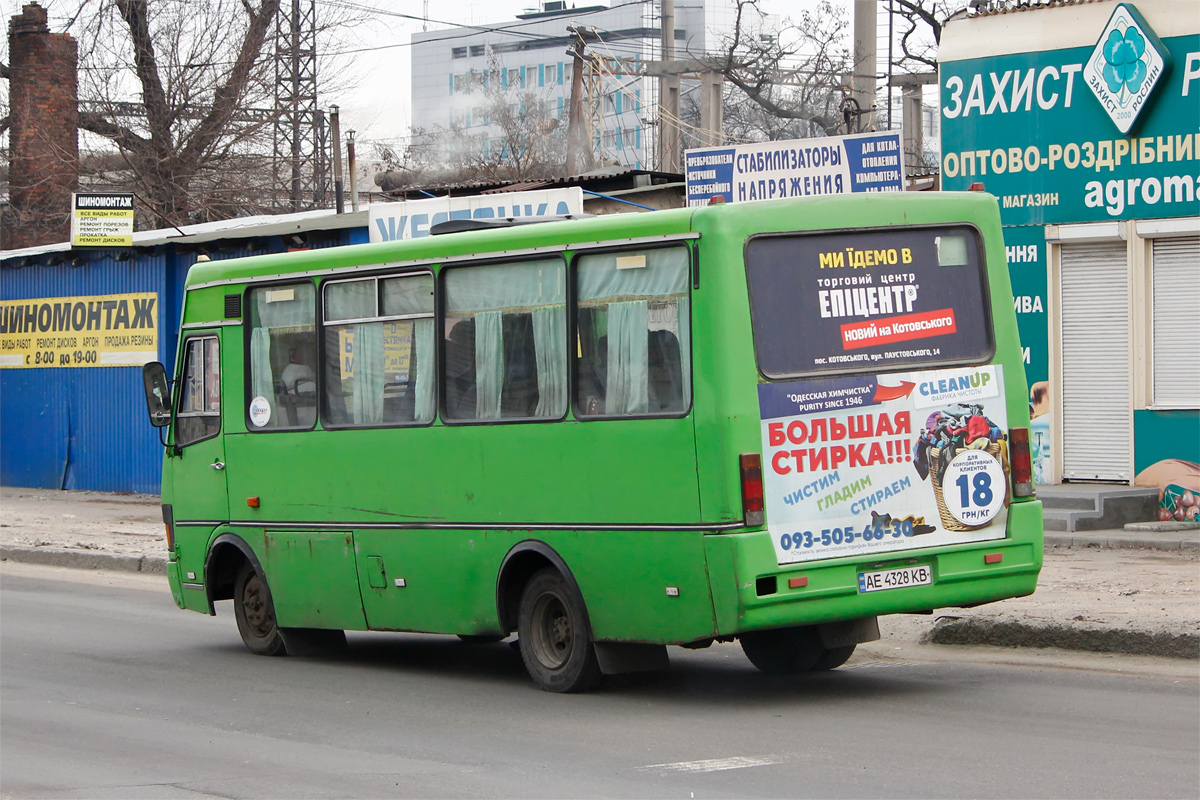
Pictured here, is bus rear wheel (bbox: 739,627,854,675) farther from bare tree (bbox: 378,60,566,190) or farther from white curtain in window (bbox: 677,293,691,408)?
bare tree (bbox: 378,60,566,190)

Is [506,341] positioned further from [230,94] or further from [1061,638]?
[230,94]

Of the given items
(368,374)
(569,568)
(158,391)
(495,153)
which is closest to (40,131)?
(495,153)

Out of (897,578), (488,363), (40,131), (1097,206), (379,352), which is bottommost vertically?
(897,578)

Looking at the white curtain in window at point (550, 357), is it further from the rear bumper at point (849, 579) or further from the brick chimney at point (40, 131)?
the brick chimney at point (40, 131)

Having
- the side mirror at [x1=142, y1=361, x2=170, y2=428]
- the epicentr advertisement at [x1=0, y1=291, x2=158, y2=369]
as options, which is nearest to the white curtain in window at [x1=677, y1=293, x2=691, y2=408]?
the side mirror at [x1=142, y1=361, x2=170, y2=428]

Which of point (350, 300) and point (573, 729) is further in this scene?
point (350, 300)

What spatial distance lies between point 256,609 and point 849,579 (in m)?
4.87

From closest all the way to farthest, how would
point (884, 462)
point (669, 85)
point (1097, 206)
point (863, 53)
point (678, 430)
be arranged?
point (678, 430) → point (884, 462) → point (1097, 206) → point (863, 53) → point (669, 85)

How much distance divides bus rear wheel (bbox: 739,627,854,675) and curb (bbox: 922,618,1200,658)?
1.29 metres

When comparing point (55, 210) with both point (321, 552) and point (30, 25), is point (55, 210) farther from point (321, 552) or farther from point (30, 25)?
point (321, 552)

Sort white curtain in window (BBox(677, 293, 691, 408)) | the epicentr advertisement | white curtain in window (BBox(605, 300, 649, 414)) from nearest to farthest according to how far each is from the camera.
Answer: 1. white curtain in window (BBox(677, 293, 691, 408))
2. white curtain in window (BBox(605, 300, 649, 414))
3. the epicentr advertisement

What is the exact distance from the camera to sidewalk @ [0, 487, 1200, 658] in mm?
9984

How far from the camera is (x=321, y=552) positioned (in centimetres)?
1048

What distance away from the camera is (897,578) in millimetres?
8414
